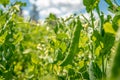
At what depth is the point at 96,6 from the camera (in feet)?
3.38

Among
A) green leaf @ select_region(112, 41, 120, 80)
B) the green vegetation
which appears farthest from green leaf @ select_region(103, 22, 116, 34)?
green leaf @ select_region(112, 41, 120, 80)

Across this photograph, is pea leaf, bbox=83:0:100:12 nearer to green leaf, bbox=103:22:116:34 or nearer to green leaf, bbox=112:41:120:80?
green leaf, bbox=103:22:116:34

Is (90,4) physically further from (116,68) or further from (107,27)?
(116,68)

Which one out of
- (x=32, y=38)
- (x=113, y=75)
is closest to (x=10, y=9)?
(x=113, y=75)

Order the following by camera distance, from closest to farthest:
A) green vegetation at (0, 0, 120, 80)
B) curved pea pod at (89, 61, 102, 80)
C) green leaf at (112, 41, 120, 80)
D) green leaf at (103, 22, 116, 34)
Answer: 1. green leaf at (112, 41, 120, 80)
2. green leaf at (103, 22, 116, 34)
3. green vegetation at (0, 0, 120, 80)
4. curved pea pod at (89, 61, 102, 80)

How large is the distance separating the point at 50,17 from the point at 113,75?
1.45 meters

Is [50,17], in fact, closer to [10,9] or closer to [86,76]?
[10,9]

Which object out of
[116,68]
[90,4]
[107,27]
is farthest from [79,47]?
[116,68]

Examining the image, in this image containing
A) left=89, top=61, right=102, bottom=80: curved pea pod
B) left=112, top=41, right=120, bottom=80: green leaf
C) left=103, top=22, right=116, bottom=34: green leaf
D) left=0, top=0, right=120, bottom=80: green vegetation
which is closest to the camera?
left=112, top=41, right=120, bottom=80: green leaf

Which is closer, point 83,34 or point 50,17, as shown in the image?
point 50,17

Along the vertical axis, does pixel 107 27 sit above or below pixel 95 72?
above

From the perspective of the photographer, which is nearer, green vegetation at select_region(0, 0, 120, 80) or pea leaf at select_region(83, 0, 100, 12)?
green vegetation at select_region(0, 0, 120, 80)

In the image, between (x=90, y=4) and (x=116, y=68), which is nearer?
(x=116, y=68)

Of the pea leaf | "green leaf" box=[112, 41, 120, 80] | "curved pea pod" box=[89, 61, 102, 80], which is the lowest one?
"curved pea pod" box=[89, 61, 102, 80]
